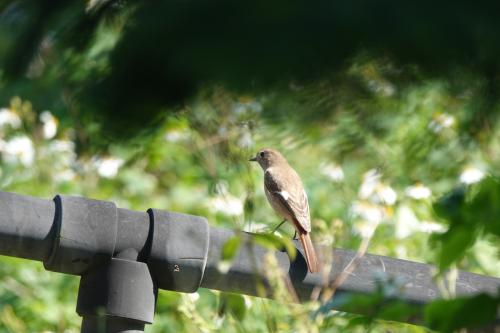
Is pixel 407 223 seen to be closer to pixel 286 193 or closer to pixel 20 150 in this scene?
pixel 286 193

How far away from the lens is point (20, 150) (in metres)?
4.21

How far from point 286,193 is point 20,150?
131 cm

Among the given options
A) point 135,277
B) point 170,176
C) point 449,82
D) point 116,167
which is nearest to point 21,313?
point 116,167

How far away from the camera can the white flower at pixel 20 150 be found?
4.18m

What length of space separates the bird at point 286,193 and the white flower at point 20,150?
1100mm

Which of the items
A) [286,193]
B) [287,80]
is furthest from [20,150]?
[287,80]

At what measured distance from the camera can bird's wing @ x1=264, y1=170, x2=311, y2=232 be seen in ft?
11.5

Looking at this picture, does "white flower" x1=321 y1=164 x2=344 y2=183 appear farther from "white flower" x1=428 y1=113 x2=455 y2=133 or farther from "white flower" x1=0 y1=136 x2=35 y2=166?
"white flower" x1=0 y1=136 x2=35 y2=166

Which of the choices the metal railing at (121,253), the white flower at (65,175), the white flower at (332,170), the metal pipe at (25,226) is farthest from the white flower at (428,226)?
the white flower at (332,170)

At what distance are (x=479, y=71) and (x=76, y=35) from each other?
359 mm

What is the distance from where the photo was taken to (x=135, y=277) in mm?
1606

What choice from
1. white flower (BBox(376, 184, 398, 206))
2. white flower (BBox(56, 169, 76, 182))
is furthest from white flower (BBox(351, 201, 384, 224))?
white flower (BBox(56, 169, 76, 182))

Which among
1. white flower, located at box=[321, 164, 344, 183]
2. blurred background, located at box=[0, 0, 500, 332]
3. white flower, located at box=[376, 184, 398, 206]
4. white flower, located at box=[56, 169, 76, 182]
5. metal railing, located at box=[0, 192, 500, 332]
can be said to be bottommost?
blurred background, located at box=[0, 0, 500, 332]

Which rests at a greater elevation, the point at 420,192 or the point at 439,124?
the point at 420,192
